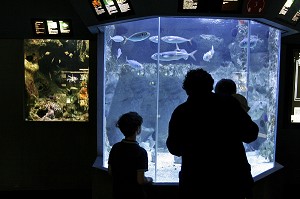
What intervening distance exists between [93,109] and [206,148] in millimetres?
3033

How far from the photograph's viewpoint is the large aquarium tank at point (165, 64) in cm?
364

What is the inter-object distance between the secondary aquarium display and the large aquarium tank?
1.15 meters

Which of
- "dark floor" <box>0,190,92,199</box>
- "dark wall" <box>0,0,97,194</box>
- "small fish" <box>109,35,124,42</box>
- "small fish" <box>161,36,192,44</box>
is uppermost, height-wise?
"small fish" <box>109,35,124,42</box>

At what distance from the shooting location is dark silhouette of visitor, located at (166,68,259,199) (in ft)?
7.49

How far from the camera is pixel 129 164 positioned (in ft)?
8.53

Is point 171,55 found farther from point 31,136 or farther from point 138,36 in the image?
point 31,136

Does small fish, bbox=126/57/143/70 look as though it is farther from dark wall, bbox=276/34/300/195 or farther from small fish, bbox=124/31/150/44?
dark wall, bbox=276/34/300/195

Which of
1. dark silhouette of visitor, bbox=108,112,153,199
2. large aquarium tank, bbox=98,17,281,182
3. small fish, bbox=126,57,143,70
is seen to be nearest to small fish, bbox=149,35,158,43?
large aquarium tank, bbox=98,17,281,182

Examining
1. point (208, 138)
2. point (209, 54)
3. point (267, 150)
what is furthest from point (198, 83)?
point (267, 150)

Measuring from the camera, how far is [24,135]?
510 cm

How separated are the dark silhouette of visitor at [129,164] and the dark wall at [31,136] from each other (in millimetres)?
2479

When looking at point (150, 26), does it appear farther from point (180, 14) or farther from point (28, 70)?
point (28, 70)

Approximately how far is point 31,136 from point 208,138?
3.51 meters

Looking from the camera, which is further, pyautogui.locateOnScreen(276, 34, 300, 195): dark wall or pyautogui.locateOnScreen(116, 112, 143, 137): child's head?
pyautogui.locateOnScreen(276, 34, 300, 195): dark wall
